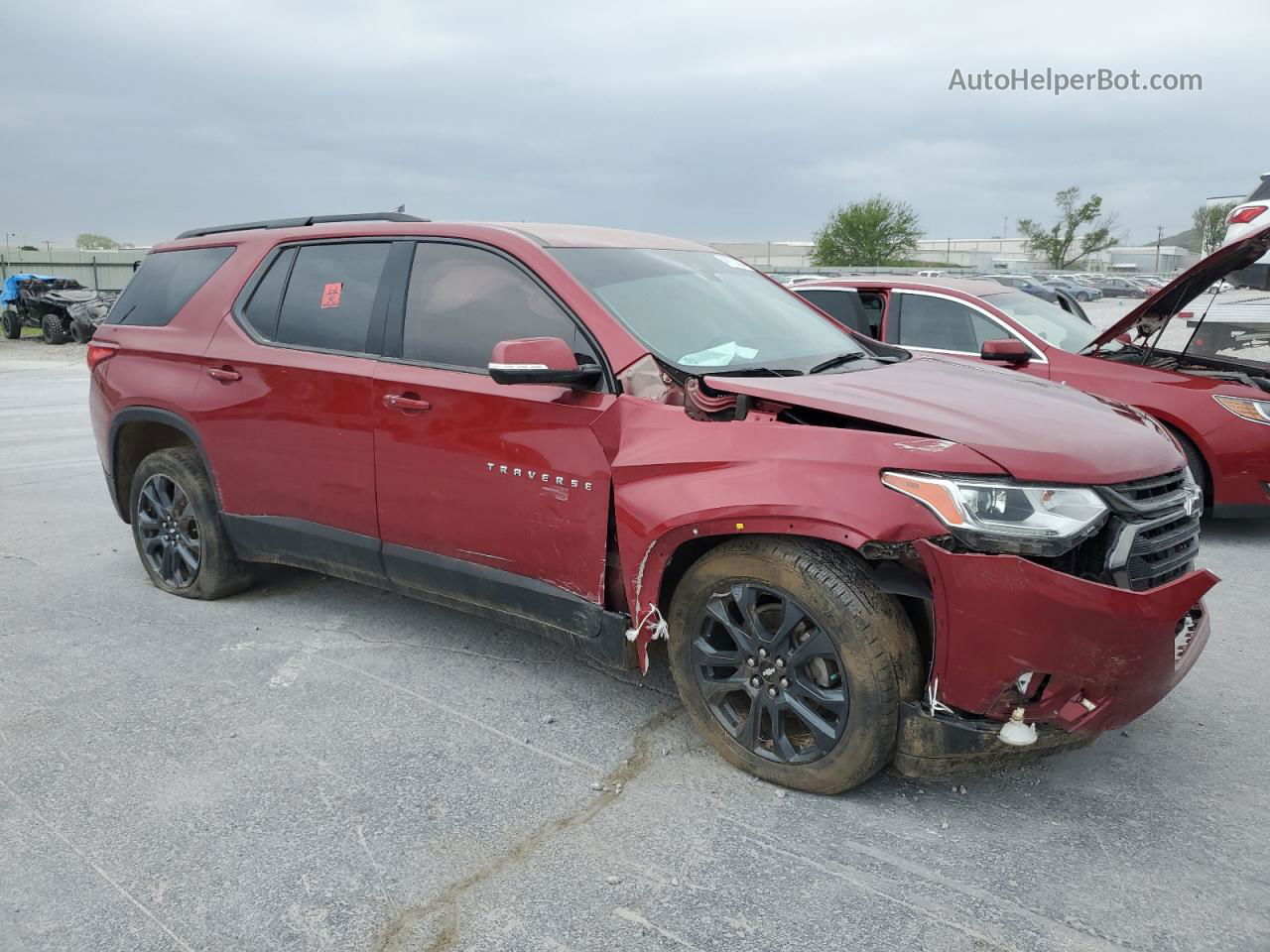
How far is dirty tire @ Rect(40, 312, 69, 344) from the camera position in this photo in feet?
80.0

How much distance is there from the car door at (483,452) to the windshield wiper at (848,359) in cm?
83

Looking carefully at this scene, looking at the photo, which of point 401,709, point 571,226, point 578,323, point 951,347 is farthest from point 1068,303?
point 401,709

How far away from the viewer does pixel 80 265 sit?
3691cm

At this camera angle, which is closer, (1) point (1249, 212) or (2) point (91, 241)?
(1) point (1249, 212)

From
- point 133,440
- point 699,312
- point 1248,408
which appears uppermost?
point 699,312

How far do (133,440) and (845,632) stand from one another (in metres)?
3.98

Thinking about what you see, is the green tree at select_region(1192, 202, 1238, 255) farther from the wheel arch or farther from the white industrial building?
the wheel arch

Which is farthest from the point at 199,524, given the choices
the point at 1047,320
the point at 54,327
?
the point at 54,327

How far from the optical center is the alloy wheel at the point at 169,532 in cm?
483

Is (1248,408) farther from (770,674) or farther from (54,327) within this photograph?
(54,327)

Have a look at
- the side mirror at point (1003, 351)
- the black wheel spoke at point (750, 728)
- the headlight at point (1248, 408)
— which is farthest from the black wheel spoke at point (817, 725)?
the headlight at point (1248, 408)

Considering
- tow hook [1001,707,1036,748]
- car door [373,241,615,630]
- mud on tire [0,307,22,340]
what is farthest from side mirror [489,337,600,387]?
mud on tire [0,307,22,340]

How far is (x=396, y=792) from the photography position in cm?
308

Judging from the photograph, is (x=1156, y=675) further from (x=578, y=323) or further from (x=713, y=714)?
(x=578, y=323)
